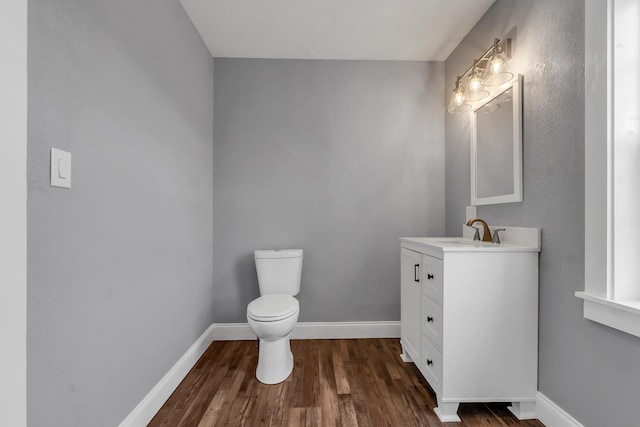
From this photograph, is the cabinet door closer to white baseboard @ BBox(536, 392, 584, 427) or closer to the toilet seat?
white baseboard @ BBox(536, 392, 584, 427)

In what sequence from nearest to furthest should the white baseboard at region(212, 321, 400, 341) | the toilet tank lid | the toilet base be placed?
the toilet base < the toilet tank lid < the white baseboard at region(212, 321, 400, 341)

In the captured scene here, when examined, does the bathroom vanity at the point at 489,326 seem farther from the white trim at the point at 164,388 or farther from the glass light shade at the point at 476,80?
the white trim at the point at 164,388

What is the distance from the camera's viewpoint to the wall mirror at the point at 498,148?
1656 mm

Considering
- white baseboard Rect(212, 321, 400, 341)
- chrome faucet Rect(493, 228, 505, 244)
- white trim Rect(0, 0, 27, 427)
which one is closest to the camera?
white trim Rect(0, 0, 27, 427)

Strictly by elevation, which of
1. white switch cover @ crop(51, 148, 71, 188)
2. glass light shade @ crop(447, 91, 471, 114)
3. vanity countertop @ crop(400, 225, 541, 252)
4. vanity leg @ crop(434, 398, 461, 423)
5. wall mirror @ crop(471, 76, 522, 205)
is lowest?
vanity leg @ crop(434, 398, 461, 423)

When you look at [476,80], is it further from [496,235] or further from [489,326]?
[489,326]

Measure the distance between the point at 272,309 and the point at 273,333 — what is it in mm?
140

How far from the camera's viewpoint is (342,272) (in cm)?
256

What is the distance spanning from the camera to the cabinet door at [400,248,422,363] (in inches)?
74.2

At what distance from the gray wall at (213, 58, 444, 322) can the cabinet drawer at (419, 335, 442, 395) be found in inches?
31.5

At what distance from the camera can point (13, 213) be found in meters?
0.80

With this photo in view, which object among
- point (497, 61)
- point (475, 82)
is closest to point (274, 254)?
point (475, 82)

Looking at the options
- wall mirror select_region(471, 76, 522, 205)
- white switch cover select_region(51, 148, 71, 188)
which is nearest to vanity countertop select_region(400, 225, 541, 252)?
wall mirror select_region(471, 76, 522, 205)

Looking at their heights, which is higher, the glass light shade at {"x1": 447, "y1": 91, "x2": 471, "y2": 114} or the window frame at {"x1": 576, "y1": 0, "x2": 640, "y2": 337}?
the glass light shade at {"x1": 447, "y1": 91, "x2": 471, "y2": 114}
